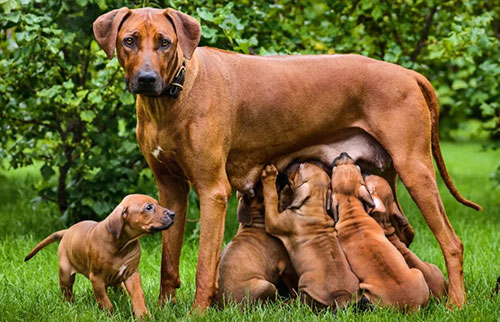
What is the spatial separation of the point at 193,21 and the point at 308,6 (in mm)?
3620

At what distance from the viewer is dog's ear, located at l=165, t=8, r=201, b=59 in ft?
14.3

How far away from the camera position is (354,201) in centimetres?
484

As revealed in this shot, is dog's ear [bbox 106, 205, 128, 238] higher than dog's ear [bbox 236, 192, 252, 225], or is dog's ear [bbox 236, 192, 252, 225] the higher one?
dog's ear [bbox 106, 205, 128, 238]

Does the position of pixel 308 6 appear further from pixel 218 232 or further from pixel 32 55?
pixel 218 232

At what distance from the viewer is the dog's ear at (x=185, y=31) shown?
4.34m

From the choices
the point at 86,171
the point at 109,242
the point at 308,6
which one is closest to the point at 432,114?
the point at 109,242

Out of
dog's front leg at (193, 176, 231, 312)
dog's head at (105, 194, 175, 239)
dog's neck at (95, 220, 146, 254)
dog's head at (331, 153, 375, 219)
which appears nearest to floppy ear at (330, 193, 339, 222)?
dog's head at (331, 153, 375, 219)

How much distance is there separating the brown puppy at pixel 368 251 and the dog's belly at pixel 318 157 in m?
0.12

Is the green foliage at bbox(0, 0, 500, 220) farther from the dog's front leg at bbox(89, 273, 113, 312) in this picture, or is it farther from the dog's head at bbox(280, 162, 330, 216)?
the dog's front leg at bbox(89, 273, 113, 312)

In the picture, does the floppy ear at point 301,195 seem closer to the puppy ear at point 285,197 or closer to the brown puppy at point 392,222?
the puppy ear at point 285,197

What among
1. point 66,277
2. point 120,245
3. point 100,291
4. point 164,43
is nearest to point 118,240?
point 120,245

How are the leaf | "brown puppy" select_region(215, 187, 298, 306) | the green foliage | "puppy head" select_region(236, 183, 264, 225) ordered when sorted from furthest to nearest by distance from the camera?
1. the leaf
2. the green foliage
3. "puppy head" select_region(236, 183, 264, 225)
4. "brown puppy" select_region(215, 187, 298, 306)

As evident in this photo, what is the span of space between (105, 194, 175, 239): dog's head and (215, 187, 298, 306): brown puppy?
23.0 inches

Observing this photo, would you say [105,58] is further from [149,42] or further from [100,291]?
[100,291]
